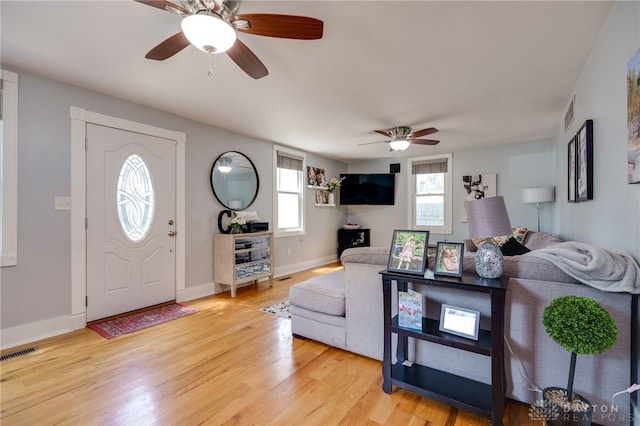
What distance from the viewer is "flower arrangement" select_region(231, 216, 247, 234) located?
3.93m

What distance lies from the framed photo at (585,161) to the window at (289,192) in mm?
3903

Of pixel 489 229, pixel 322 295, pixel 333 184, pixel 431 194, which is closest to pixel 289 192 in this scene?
pixel 333 184

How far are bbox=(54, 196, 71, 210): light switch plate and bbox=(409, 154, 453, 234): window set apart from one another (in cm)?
545

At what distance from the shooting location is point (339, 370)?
2031mm

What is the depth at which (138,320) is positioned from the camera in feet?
9.66

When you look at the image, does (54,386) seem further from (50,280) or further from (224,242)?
(224,242)

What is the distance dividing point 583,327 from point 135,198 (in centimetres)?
381

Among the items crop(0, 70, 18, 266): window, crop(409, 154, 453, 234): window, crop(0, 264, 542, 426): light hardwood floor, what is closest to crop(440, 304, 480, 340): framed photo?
crop(0, 264, 542, 426): light hardwood floor

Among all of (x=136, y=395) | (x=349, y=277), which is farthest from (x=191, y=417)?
(x=349, y=277)

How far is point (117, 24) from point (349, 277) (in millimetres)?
2312

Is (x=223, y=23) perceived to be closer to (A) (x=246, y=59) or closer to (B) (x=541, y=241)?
(A) (x=246, y=59)

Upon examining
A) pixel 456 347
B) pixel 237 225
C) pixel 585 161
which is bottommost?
pixel 456 347

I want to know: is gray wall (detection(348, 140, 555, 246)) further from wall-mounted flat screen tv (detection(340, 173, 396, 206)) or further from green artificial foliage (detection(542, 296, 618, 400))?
green artificial foliage (detection(542, 296, 618, 400))

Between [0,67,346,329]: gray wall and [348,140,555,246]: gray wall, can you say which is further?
[348,140,555,246]: gray wall
